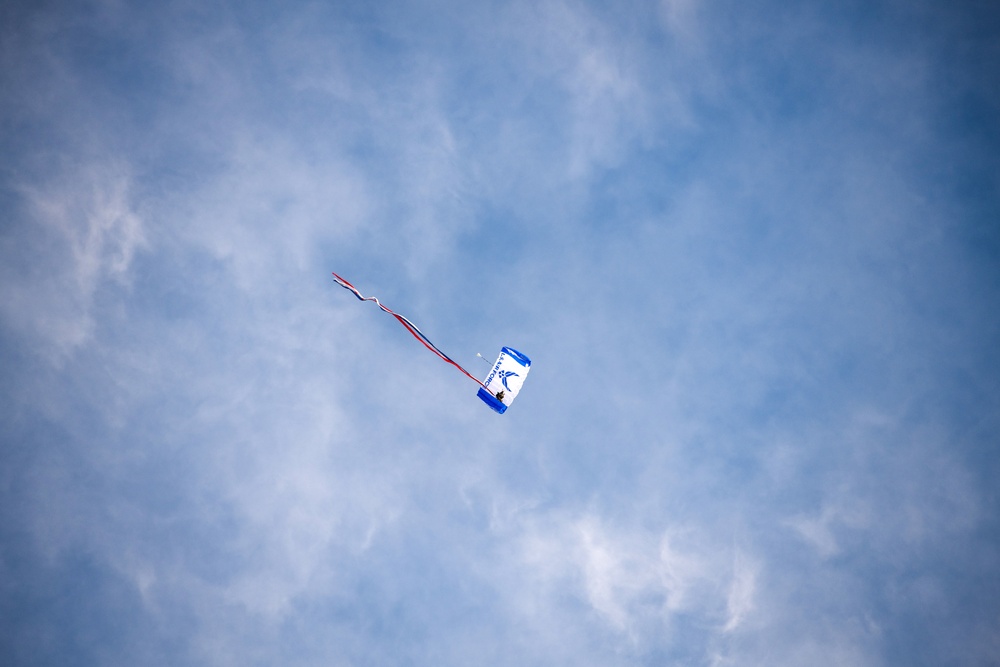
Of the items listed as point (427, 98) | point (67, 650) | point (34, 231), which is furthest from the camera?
point (67, 650)

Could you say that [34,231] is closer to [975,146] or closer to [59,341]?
[59,341]

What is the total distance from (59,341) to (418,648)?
1719 inches

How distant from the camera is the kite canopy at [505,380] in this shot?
98.8 feet

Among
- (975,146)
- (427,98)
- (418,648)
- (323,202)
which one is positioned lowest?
(418,648)

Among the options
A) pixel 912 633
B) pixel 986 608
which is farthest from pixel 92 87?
pixel 986 608

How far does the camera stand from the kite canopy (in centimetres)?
3011

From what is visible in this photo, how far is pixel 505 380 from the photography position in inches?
1188

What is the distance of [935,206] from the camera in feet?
170

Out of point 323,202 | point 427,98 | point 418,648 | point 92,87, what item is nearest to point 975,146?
point 427,98

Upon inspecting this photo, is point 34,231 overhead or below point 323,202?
below

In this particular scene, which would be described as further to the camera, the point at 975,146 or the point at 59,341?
the point at 975,146

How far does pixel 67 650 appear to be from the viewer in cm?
5125

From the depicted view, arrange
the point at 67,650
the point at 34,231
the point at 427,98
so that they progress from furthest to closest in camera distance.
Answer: the point at 67,650 < the point at 427,98 < the point at 34,231

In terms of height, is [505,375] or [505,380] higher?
[505,375]
